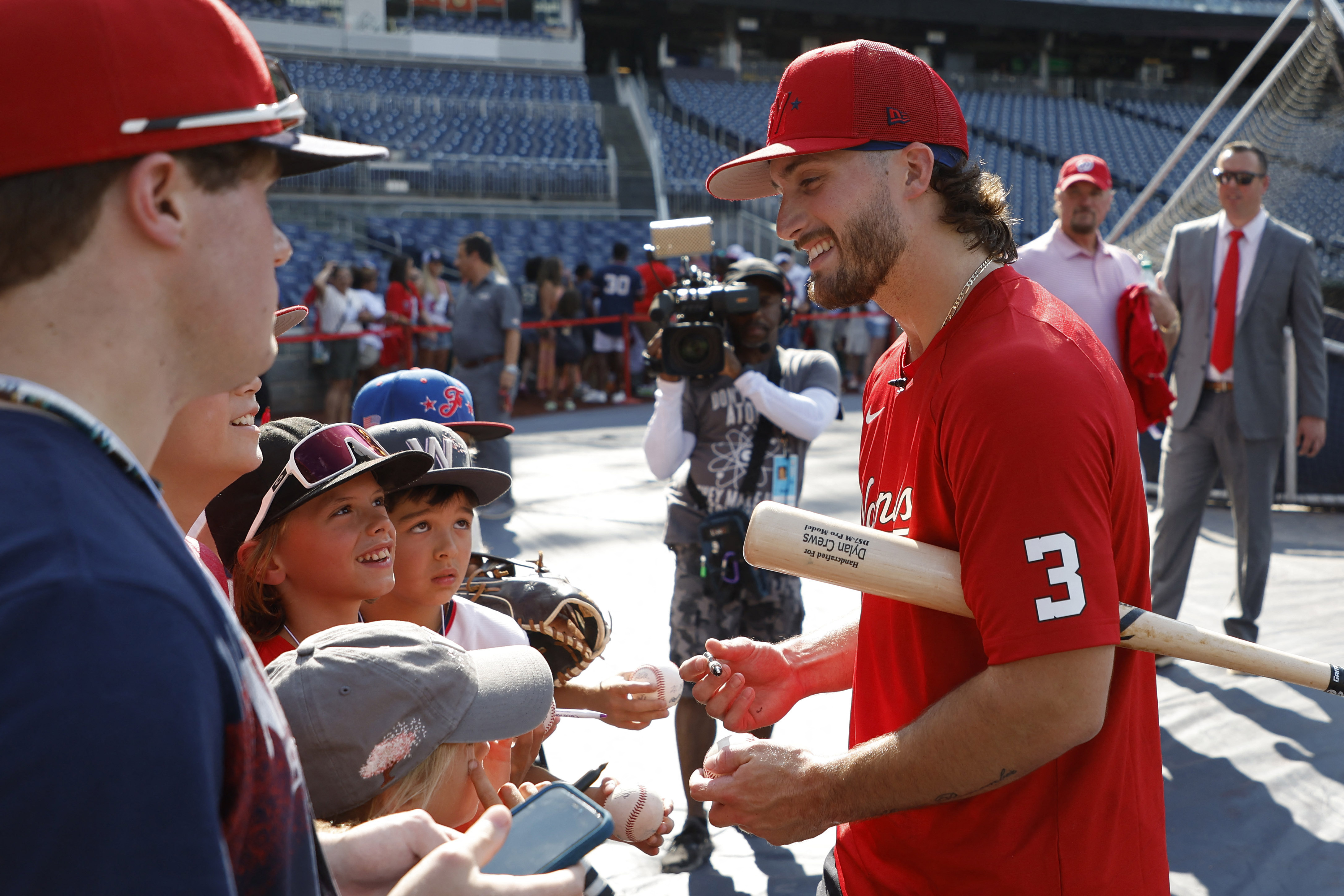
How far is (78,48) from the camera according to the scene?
72 cm

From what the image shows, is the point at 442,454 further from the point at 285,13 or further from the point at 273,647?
the point at 285,13

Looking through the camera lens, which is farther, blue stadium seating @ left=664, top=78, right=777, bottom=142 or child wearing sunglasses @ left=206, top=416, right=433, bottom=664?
blue stadium seating @ left=664, top=78, right=777, bottom=142

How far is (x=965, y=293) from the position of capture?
1579 millimetres

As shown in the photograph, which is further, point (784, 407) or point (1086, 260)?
point (1086, 260)

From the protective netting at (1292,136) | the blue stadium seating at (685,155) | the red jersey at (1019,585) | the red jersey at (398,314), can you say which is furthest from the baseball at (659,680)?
the blue stadium seating at (685,155)

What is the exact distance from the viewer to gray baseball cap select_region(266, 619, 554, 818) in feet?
3.94

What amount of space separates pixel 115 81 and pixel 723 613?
9.38ft

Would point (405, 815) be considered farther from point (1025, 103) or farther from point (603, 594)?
point (1025, 103)

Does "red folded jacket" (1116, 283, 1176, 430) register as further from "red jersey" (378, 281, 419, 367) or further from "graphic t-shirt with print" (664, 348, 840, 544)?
"red jersey" (378, 281, 419, 367)

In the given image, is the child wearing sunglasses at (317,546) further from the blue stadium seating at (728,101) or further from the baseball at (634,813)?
the blue stadium seating at (728,101)

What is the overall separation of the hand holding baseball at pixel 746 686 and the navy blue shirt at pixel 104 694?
1.18 m

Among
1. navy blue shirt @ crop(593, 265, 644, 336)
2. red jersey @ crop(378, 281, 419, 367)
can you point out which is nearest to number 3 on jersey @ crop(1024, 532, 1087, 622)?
red jersey @ crop(378, 281, 419, 367)

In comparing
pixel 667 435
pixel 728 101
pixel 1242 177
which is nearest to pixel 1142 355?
pixel 1242 177

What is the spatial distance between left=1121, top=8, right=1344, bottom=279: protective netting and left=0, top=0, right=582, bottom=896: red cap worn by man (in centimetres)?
670
